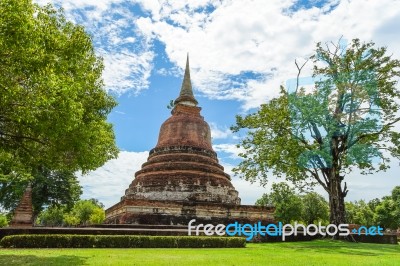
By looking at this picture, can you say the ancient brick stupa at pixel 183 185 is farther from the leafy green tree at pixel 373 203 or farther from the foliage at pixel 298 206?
the leafy green tree at pixel 373 203

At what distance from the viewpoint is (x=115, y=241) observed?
1450 centimetres

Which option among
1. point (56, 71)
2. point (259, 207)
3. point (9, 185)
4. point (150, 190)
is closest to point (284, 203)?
point (259, 207)

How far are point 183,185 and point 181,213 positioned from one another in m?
2.66

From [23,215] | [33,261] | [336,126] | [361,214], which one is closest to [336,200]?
[336,126]

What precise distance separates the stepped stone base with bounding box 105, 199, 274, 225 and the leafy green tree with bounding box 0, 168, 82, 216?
11490 mm

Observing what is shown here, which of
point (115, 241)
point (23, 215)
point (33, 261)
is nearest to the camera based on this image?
point (33, 261)

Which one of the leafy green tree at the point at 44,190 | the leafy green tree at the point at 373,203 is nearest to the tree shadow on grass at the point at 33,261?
the leafy green tree at the point at 44,190

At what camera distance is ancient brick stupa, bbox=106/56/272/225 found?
23469 millimetres

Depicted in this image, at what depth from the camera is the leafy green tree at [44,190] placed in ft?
110

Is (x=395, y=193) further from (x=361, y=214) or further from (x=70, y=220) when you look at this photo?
(x=70, y=220)

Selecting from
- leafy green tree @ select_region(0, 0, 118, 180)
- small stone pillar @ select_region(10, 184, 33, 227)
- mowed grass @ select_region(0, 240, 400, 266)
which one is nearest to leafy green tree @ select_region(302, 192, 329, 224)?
mowed grass @ select_region(0, 240, 400, 266)

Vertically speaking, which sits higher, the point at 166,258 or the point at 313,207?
the point at 313,207

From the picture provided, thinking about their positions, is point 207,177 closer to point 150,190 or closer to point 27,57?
point 150,190

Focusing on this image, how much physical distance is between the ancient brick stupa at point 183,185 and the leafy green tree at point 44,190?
9.20 meters
